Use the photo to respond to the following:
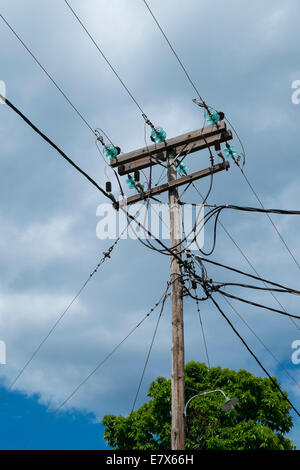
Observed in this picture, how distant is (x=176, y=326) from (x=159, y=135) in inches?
178

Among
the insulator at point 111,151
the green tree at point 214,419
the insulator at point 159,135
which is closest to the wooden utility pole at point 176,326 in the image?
the insulator at point 159,135

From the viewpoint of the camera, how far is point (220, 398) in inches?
847

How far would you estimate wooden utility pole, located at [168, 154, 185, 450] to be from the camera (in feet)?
28.0

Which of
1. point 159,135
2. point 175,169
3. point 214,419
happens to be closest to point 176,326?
point 175,169

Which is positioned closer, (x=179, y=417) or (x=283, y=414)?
(x=179, y=417)

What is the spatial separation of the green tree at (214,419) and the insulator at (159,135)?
12.6 m

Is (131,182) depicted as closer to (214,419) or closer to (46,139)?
(46,139)

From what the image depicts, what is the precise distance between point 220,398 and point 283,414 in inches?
121

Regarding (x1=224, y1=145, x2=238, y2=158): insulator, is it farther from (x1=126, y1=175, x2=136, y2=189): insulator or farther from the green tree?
the green tree

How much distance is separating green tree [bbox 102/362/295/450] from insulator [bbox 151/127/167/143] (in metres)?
12.6
